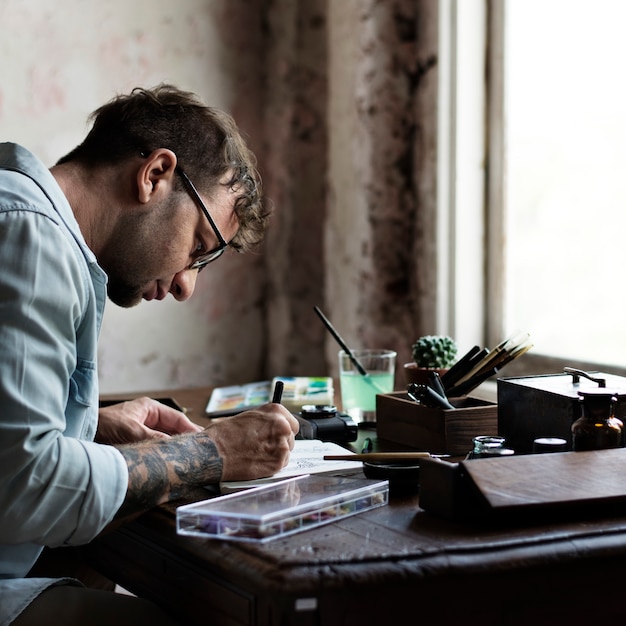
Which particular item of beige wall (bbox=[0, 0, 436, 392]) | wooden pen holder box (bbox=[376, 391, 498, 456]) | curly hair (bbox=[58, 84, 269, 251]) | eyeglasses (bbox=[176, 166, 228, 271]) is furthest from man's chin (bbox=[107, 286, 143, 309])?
beige wall (bbox=[0, 0, 436, 392])

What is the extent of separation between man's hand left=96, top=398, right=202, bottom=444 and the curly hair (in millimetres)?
425

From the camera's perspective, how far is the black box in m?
1.42

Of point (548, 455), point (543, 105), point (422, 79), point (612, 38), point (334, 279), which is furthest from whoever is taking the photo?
point (334, 279)

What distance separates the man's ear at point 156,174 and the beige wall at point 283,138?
1.40m

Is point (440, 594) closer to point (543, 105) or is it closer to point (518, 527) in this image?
point (518, 527)

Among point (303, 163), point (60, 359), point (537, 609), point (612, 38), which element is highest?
point (612, 38)

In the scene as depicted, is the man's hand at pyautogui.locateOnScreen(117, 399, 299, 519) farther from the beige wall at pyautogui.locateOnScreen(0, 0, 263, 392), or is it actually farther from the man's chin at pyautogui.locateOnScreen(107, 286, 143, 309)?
the beige wall at pyautogui.locateOnScreen(0, 0, 263, 392)

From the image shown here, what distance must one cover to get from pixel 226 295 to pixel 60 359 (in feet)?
7.62

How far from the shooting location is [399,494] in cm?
129

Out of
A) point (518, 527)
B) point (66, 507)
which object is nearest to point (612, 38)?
point (518, 527)

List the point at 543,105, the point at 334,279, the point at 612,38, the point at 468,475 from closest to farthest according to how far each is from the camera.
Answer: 1. the point at 468,475
2. the point at 612,38
3. the point at 543,105
4. the point at 334,279

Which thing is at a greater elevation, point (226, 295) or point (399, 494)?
point (226, 295)

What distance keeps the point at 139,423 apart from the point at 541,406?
76 centimetres

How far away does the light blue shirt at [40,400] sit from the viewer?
3.68 ft
